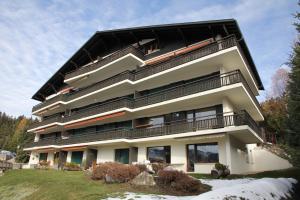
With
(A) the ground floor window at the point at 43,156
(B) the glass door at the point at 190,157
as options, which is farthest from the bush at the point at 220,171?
(A) the ground floor window at the point at 43,156

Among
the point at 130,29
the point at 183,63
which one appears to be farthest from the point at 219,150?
the point at 130,29

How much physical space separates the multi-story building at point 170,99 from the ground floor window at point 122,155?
0.17 metres

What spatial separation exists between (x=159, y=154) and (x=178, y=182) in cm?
1202

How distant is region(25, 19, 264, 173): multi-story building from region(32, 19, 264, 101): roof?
10 centimetres

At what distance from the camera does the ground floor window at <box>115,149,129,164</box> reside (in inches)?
1078

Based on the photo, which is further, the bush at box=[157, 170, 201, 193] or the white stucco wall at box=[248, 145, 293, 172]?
the white stucco wall at box=[248, 145, 293, 172]

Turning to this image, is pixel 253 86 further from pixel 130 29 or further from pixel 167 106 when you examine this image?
pixel 130 29

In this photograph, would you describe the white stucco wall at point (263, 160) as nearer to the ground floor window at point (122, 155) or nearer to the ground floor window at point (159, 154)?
the ground floor window at point (159, 154)

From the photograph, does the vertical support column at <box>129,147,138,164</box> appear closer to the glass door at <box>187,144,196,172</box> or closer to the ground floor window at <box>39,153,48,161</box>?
the glass door at <box>187,144,196,172</box>

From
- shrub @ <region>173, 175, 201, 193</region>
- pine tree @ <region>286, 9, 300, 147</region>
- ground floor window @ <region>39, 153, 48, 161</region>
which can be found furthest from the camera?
ground floor window @ <region>39, 153, 48, 161</region>

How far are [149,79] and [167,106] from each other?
12.2ft

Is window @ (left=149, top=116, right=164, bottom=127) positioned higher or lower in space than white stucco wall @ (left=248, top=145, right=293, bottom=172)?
higher

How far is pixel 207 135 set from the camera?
19781 mm

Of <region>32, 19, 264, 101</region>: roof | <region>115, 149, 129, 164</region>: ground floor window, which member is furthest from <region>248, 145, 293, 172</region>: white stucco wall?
<region>115, 149, 129, 164</region>: ground floor window
